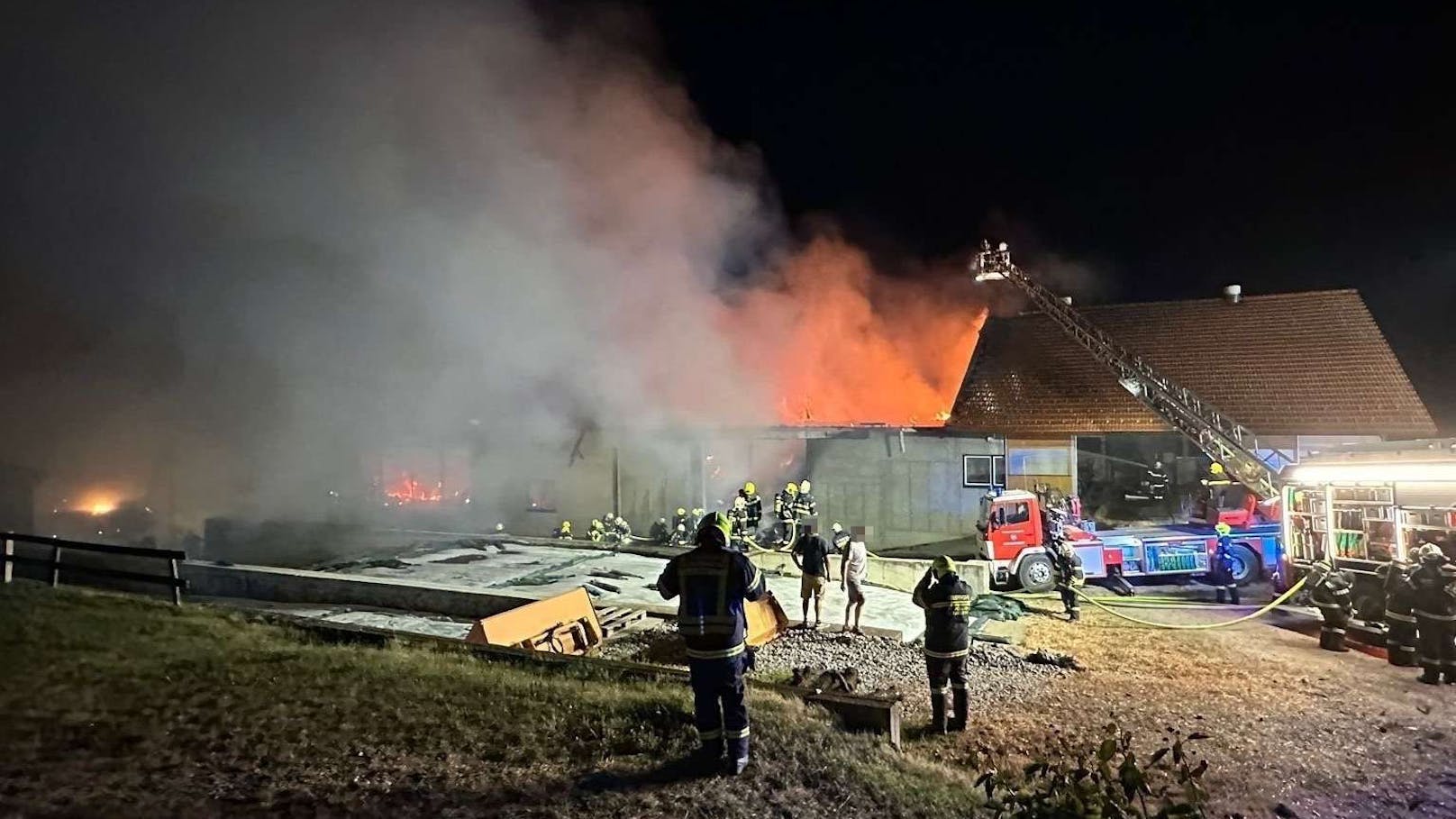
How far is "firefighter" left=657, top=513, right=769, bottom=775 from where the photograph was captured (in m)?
4.25

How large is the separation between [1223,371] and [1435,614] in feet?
37.3

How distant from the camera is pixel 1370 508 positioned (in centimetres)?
1034

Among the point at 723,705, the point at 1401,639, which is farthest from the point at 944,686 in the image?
the point at 1401,639

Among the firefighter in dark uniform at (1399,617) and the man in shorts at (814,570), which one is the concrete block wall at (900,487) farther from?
the firefighter in dark uniform at (1399,617)

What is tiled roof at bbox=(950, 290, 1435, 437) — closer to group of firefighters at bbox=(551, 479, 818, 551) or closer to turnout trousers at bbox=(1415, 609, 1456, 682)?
group of firefighters at bbox=(551, 479, 818, 551)

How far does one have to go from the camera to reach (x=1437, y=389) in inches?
756

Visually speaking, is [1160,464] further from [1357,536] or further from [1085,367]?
[1357,536]

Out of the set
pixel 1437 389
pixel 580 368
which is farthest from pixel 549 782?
pixel 1437 389

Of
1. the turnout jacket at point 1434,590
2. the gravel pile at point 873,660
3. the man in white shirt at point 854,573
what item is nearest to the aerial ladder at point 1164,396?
the turnout jacket at point 1434,590

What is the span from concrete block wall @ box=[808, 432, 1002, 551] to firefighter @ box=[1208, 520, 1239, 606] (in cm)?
464

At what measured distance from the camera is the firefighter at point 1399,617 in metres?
8.34

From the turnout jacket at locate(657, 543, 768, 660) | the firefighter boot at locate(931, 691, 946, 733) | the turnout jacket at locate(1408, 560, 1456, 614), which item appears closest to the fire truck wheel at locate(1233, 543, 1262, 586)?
the turnout jacket at locate(1408, 560, 1456, 614)

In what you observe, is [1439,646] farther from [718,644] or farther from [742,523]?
[742,523]

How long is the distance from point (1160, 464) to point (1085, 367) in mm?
2974
